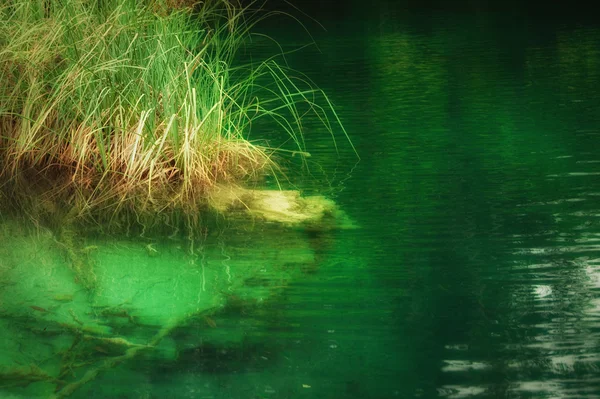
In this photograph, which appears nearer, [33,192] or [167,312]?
[167,312]

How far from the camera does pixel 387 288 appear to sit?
3473 millimetres

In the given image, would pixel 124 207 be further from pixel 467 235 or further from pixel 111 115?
pixel 467 235

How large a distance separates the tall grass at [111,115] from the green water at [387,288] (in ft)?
1.81

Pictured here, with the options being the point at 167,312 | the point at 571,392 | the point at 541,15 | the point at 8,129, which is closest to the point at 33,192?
the point at 8,129

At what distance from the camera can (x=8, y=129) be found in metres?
5.54

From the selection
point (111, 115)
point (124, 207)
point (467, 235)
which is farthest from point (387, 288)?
point (111, 115)

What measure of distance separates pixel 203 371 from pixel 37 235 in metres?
Answer: 1.76

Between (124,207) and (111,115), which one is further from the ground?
(111,115)

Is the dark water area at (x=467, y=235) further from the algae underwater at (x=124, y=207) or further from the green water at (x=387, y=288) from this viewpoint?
the algae underwater at (x=124, y=207)

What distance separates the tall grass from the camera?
4973mm

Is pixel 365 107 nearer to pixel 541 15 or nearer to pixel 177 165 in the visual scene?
pixel 177 165

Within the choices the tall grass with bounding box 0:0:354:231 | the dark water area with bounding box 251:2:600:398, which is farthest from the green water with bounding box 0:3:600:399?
the tall grass with bounding box 0:0:354:231

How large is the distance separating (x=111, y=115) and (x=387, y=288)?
83.9 inches

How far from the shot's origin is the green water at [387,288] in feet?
9.11
